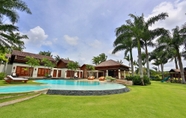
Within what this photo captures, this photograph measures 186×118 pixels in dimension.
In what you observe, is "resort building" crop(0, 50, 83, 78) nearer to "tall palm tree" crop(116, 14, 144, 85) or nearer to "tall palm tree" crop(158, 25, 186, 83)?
"tall palm tree" crop(116, 14, 144, 85)

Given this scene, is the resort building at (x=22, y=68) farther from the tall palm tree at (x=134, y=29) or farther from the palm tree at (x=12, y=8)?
the tall palm tree at (x=134, y=29)

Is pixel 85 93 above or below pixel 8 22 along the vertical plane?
below

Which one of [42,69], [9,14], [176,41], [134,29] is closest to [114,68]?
[134,29]

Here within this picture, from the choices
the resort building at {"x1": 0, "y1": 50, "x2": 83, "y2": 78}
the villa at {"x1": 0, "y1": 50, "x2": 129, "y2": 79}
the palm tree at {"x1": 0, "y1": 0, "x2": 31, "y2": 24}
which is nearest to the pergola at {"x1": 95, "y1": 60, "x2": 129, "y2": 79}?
the villa at {"x1": 0, "y1": 50, "x2": 129, "y2": 79}

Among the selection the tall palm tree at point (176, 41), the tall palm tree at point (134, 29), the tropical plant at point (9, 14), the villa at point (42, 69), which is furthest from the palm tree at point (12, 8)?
the tall palm tree at point (176, 41)

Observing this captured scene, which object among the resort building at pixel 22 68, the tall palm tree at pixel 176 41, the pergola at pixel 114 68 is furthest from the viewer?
the pergola at pixel 114 68

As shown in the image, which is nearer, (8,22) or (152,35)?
(8,22)

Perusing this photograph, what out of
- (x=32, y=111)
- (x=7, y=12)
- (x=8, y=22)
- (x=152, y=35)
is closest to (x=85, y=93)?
(x=32, y=111)

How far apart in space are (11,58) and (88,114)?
26.7 metres

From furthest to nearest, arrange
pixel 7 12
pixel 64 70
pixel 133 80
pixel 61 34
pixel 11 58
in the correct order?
pixel 64 70
pixel 11 58
pixel 61 34
pixel 133 80
pixel 7 12

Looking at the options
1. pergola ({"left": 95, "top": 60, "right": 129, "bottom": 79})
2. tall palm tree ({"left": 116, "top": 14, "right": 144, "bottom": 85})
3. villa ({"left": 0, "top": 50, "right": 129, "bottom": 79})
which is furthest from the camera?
pergola ({"left": 95, "top": 60, "right": 129, "bottom": 79})

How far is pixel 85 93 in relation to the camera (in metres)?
7.80

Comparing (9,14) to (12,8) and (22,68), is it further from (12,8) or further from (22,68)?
(22,68)

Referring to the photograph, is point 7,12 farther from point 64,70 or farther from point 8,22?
point 64,70
